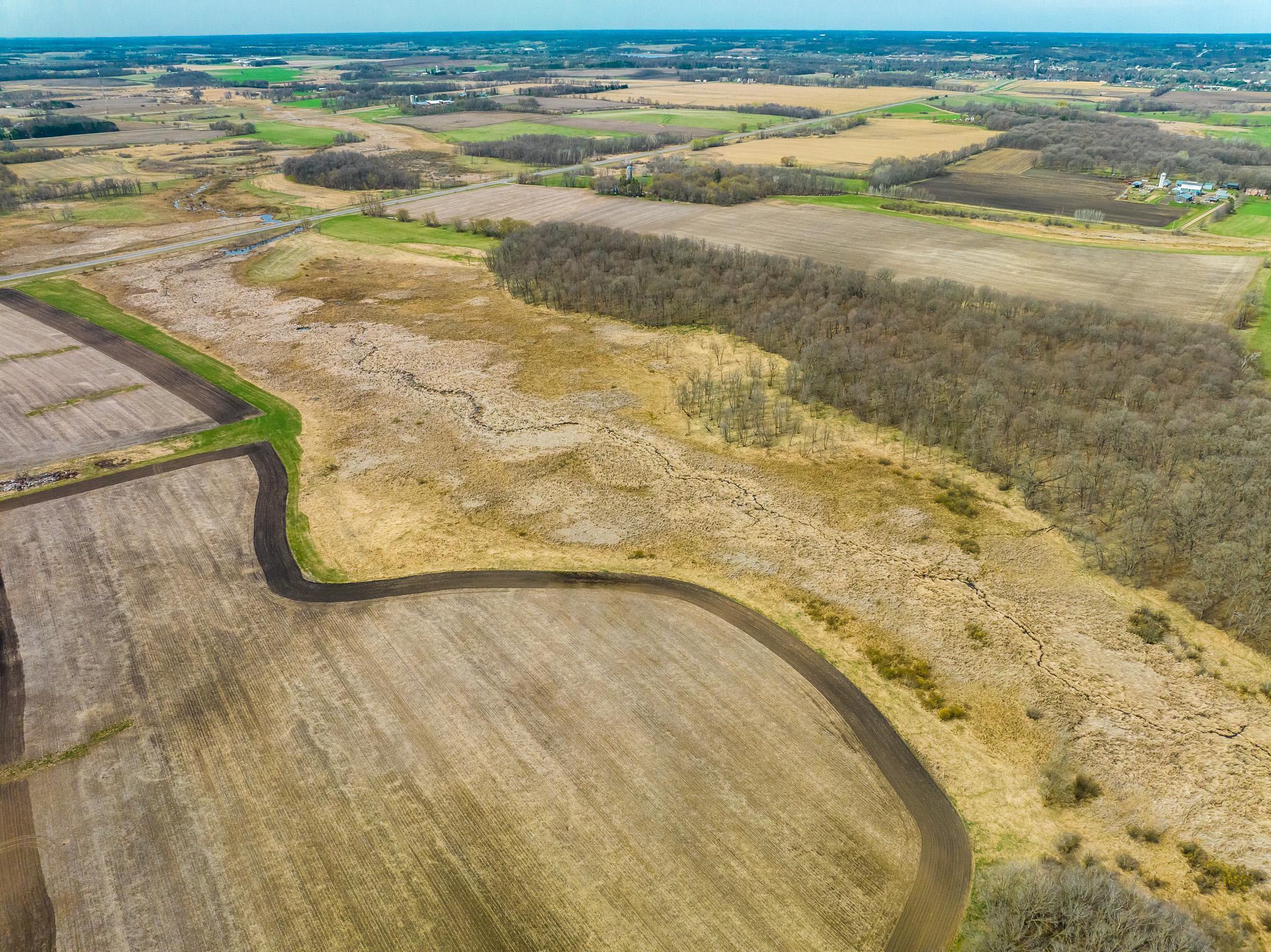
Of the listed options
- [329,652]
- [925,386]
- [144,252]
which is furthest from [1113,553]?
[144,252]

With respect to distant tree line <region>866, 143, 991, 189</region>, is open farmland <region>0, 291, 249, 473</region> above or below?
below

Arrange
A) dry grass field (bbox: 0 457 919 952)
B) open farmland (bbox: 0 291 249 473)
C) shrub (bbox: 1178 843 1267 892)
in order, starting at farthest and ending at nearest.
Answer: open farmland (bbox: 0 291 249 473) < shrub (bbox: 1178 843 1267 892) < dry grass field (bbox: 0 457 919 952)

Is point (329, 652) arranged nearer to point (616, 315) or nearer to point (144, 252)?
point (616, 315)

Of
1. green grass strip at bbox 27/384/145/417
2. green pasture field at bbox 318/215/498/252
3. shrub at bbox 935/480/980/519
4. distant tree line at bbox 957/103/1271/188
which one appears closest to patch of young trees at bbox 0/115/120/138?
green pasture field at bbox 318/215/498/252

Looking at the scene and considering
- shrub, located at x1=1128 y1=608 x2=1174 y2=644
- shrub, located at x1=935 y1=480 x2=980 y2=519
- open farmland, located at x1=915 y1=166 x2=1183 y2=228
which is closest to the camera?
shrub, located at x1=1128 y1=608 x2=1174 y2=644

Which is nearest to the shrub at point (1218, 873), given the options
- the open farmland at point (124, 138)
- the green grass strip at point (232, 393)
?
the green grass strip at point (232, 393)

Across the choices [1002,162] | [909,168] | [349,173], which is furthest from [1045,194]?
[349,173]

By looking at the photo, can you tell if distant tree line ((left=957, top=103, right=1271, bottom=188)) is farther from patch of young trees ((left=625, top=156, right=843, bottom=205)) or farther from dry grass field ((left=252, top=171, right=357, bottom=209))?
dry grass field ((left=252, top=171, right=357, bottom=209))
